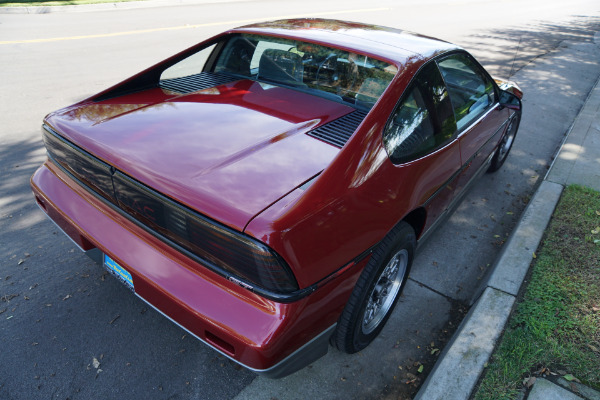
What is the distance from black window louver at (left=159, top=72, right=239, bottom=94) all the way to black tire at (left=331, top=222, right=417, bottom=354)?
1651 millimetres

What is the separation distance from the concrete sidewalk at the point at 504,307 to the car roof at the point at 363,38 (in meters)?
1.60

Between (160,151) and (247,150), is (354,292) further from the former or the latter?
(160,151)

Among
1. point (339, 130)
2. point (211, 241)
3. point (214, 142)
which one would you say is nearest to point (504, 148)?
point (339, 130)

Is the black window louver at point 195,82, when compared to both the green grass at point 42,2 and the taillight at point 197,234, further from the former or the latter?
the green grass at point 42,2

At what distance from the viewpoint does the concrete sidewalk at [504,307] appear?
7.56 ft

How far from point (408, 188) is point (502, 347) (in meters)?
A: 1.09

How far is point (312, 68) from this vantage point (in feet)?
9.80

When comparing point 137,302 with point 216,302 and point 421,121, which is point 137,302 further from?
point 421,121

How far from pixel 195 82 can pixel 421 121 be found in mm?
1620

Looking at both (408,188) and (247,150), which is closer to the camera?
(247,150)

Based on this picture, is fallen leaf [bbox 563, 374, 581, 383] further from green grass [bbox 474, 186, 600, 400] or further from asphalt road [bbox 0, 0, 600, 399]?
asphalt road [bbox 0, 0, 600, 399]

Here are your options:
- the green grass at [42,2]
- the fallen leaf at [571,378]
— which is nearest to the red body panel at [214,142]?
the fallen leaf at [571,378]

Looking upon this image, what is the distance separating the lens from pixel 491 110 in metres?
3.68

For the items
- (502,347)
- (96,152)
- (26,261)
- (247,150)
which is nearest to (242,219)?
(247,150)
